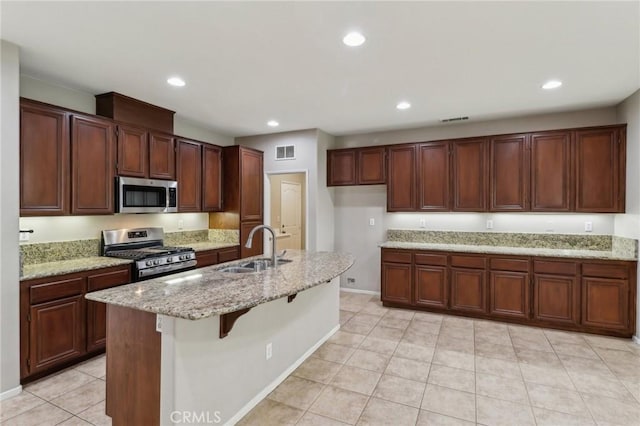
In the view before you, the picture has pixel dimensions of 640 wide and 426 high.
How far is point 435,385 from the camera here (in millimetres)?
2723

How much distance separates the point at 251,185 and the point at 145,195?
1.69 meters

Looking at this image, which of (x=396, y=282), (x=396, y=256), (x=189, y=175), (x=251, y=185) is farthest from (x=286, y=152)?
(x=396, y=282)

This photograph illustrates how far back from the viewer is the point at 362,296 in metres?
5.49

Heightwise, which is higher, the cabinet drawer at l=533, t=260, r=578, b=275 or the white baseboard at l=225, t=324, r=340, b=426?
the cabinet drawer at l=533, t=260, r=578, b=275

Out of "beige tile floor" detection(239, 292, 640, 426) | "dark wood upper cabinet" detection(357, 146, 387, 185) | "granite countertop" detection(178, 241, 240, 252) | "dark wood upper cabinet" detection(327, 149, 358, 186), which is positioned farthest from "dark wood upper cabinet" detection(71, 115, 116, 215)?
"dark wood upper cabinet" detection(357, 146, 387, 185)

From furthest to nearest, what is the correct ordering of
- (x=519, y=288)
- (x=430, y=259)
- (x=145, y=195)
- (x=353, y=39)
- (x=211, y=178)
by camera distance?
1. (x=211, y=178)
2. (x=430, y=259)
3. (x=519, y=288)
4. (x=145, y=195)
5. (x=353, y=39)

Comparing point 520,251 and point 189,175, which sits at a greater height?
point 189,175

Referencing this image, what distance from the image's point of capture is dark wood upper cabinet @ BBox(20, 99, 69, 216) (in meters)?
2.83

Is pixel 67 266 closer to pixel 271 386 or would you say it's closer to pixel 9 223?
pixel 9 223

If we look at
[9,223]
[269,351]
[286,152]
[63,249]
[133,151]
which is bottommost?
[269,351]

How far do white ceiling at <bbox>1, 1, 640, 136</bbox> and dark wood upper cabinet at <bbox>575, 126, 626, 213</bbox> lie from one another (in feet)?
1.38

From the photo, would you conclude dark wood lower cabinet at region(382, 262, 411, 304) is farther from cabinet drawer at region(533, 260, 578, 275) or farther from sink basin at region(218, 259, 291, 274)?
sink basin at region(218, 259, 291, 274)

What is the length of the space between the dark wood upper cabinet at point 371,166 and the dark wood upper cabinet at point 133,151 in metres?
3.10

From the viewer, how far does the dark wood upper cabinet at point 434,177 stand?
4742 mm
